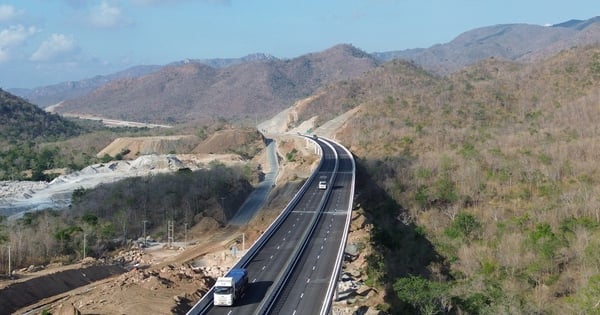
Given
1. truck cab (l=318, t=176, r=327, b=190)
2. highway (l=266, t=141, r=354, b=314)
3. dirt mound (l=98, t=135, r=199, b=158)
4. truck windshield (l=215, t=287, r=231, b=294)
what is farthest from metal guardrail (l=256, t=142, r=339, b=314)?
dirt mound (l=98, t=135, r=199, b=158)

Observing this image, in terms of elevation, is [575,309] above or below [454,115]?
below

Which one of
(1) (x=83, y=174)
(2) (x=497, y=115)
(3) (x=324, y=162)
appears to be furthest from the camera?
(2) (x=497, y=115)

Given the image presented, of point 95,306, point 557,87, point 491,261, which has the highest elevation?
point 557,87

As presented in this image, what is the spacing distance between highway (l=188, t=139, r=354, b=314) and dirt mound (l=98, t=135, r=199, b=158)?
68614mm

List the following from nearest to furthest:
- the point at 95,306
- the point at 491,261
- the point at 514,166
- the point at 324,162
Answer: the point at 95,306 < the point at 491,261 < the point at 514,166 < the point at 324,162

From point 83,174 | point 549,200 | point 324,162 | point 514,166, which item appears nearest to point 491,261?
point 549,200

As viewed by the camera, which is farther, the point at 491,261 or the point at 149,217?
the point at 149,217

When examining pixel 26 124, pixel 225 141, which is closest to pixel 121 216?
pixel 225 141

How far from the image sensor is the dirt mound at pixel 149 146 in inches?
4894

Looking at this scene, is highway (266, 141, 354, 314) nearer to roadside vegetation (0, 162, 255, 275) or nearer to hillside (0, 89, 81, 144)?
roadside vegetation (0, 162, 255, 275)

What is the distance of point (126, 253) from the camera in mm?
53844

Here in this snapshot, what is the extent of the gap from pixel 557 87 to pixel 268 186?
68594mm

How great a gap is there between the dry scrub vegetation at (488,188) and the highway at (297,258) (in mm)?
4301

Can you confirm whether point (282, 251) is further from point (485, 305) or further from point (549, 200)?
point (549, 200)
